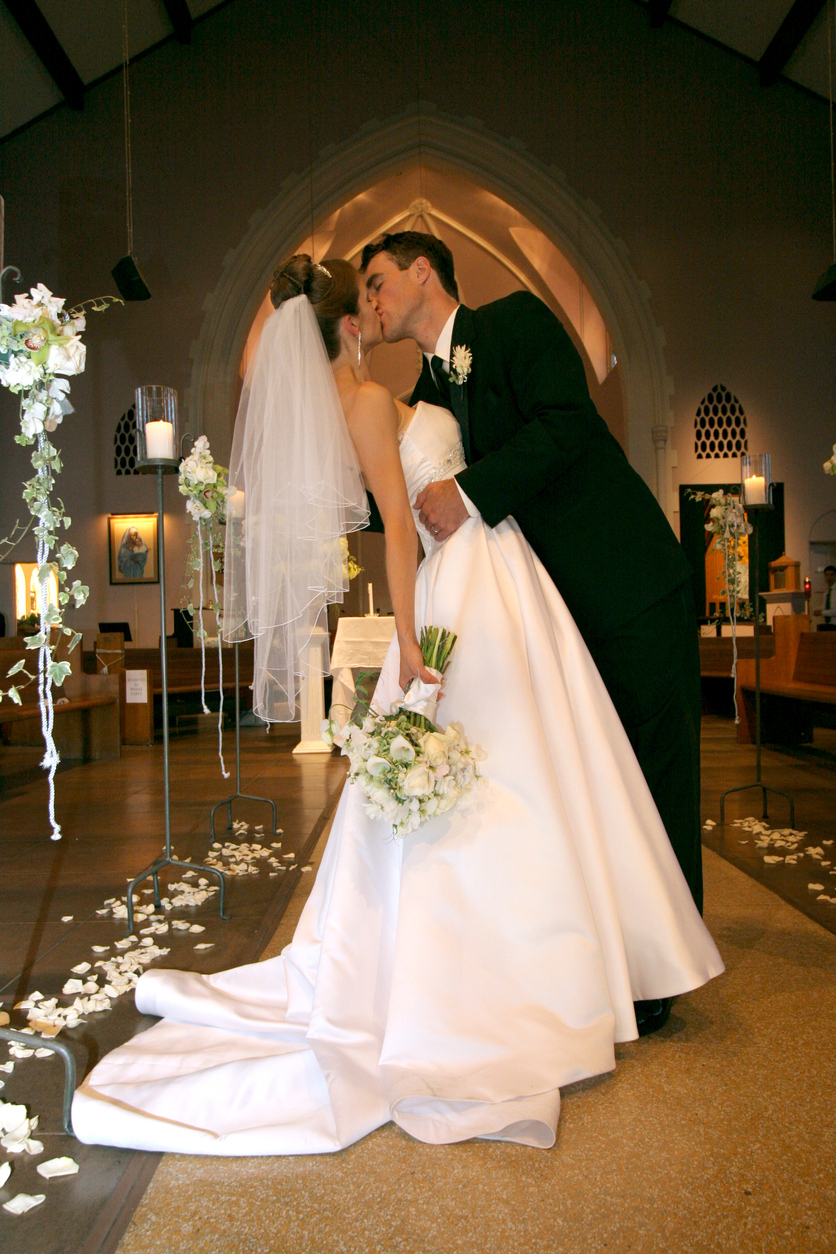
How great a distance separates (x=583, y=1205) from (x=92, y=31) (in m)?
→ 12.5

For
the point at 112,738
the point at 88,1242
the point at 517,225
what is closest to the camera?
the point at 88,1242

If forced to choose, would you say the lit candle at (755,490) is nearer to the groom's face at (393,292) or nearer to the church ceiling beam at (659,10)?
the groom's face at (393,292)

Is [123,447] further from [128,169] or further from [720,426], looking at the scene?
[720,426]

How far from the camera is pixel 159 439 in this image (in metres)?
2.82

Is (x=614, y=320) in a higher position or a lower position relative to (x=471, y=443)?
higher

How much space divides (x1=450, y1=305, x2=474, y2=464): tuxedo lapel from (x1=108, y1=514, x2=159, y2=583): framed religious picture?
9.66 meters

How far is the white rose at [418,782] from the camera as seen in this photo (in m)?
1.50

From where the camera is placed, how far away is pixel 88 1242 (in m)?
1.20

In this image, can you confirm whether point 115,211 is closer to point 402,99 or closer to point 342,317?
point 402,99

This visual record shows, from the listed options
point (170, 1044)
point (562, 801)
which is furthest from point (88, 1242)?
point (562, 801)

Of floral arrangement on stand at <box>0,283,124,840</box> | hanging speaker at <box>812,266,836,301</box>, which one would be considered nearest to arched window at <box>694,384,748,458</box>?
hanging speaker at <box>812,266,836,301</box>

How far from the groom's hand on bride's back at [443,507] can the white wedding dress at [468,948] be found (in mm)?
40

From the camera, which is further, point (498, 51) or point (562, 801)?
point (498, 51)

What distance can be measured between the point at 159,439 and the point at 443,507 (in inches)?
55.9
